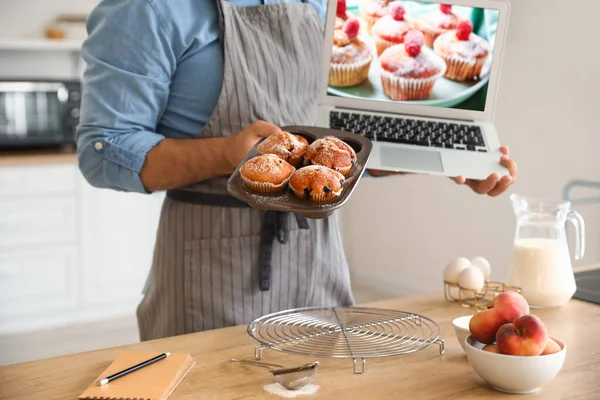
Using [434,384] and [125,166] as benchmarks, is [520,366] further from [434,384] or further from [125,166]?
[125,166]

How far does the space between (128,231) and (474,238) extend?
1579mm

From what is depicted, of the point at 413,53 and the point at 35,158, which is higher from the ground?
the point at 413,53

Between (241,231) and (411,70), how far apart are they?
0.48 m

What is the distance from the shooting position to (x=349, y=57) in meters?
1.61

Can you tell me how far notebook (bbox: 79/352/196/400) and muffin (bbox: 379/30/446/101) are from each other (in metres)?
0.74

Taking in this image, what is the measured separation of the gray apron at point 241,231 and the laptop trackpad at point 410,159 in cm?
24

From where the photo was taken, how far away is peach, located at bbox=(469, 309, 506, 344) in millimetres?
1108

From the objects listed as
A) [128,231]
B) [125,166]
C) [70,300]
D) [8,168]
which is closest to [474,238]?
[128,231]

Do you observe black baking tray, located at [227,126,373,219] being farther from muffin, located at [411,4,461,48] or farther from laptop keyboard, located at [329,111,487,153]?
muffin, located at [411,4,461,48]

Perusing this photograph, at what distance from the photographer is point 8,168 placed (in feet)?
10.6

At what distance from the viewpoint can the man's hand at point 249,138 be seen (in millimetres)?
1352

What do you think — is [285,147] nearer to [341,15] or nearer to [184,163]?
[184,163]

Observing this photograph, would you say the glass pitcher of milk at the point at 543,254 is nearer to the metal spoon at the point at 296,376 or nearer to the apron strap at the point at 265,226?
the apron strap at the point at 265,226

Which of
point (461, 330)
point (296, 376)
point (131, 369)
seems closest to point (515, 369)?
point (461, 330)
